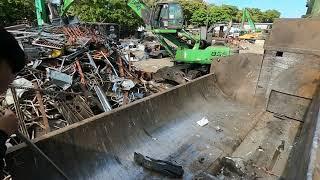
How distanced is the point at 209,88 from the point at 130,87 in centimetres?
178

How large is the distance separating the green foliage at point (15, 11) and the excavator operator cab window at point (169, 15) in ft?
30.9

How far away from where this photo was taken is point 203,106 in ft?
16.6

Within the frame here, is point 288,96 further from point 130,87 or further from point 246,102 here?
point 130,87

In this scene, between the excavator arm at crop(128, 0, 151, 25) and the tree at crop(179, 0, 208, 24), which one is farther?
→ the tree at crop(179, 0, 208, 24)

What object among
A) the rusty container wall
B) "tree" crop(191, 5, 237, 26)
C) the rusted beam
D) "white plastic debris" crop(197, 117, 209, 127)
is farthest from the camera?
"tree" crop(191, 5, 237, 26)

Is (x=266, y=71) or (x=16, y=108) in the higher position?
(x=266, y=71)

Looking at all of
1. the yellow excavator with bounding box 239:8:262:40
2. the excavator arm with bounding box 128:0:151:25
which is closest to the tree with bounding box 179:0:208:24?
the yellow excavator with bounding box 239:8:262:40

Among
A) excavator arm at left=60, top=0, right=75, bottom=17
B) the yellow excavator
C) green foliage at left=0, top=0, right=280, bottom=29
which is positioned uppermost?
excavator arm at left=60, top=0, right=75, bottom=17

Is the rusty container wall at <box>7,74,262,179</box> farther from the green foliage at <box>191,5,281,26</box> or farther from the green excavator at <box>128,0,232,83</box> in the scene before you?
the green foliage at <box>191,5,281,26</box>

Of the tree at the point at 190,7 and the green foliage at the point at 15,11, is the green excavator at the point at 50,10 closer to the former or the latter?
the green foliage at the point at 15,11

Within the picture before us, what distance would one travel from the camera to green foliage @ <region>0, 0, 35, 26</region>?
1653 cm

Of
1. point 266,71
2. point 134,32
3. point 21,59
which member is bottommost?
point 134,32

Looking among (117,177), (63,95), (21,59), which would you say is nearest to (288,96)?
(117,177)

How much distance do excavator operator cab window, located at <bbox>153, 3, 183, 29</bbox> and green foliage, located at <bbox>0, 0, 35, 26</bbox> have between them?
9.42 meters
